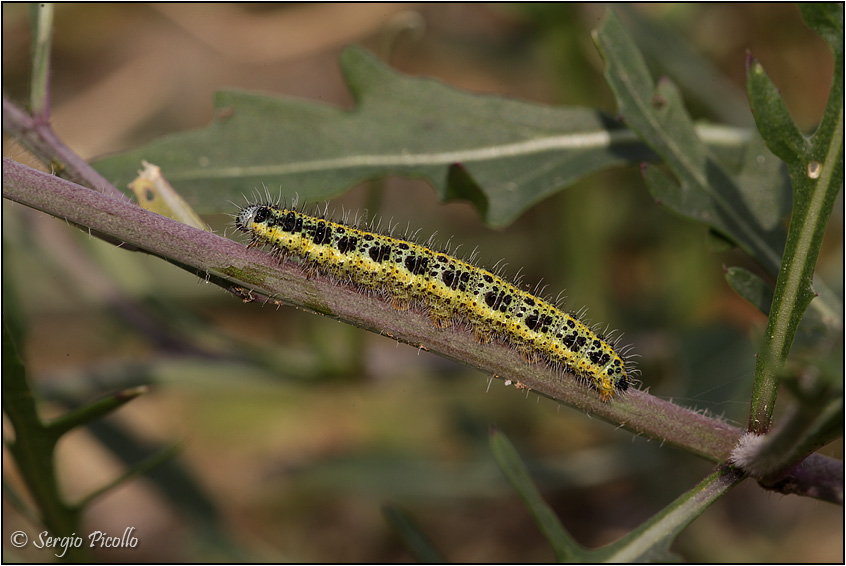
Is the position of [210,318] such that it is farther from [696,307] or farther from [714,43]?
[714,43]

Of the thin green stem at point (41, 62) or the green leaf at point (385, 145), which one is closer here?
the thin green stem at point (41, 62)

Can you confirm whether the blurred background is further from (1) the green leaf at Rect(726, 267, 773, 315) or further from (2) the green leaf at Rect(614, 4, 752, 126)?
(1) the green leaf at Rect(726, 267, 773, 315)

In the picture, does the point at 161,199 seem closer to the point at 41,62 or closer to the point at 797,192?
the point at 41,62

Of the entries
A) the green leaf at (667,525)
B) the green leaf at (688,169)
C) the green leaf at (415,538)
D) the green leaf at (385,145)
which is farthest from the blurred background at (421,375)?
the green leaf at (667,525)

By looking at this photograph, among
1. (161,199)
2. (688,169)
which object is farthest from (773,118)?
(161,199)

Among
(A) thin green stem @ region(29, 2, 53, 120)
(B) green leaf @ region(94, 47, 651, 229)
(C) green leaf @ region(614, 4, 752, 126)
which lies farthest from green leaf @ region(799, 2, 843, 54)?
(C) green leaf @ region(614, 4, 752, 126)

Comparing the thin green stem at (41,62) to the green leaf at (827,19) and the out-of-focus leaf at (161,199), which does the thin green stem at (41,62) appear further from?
the green leaf at (827,19)
